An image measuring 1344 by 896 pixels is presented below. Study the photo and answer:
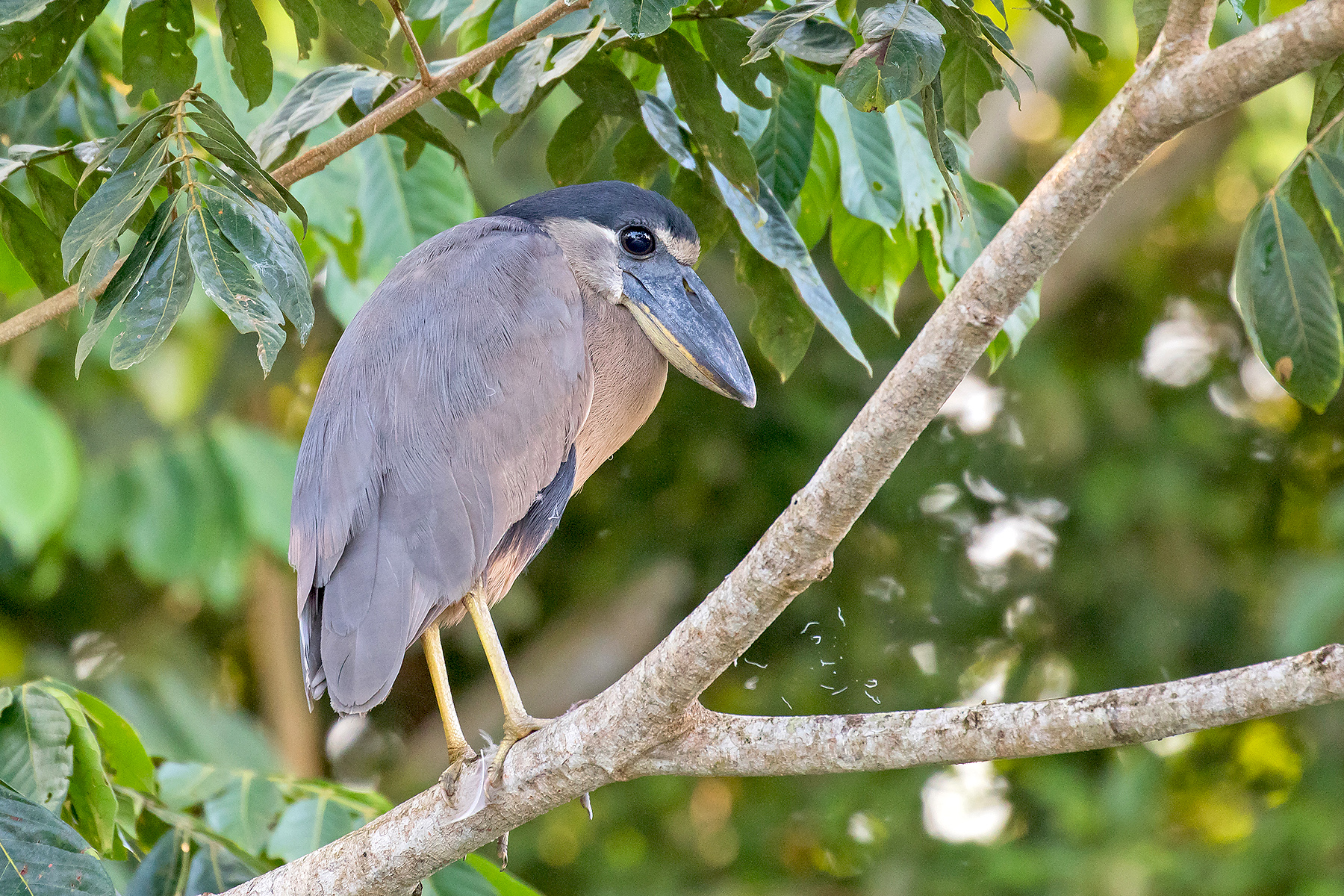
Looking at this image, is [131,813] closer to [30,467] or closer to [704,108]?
[30,467]

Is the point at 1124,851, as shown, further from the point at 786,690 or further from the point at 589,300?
the point at 589,300

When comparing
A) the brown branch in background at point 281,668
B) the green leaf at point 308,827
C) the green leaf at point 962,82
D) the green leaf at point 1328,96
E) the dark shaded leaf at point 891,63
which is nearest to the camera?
the dark shaded leaf at point 891,63

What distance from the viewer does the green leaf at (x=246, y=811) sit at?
2.00 m

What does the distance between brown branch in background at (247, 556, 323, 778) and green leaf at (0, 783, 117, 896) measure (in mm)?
3035

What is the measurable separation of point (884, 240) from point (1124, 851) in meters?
2.33

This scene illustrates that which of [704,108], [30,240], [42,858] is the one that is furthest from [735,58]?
[42,858]

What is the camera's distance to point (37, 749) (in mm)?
1549

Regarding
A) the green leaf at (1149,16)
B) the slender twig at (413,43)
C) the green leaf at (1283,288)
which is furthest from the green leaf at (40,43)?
the green leaf at (1283,288)

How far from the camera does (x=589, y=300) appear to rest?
6.13 feet

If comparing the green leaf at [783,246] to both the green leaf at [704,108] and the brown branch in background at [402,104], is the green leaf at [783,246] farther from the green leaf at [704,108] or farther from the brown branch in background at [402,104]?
the brown branch in background at [402,104]

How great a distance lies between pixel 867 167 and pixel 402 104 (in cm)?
64

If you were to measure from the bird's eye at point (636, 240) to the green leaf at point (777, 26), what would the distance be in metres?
0.61

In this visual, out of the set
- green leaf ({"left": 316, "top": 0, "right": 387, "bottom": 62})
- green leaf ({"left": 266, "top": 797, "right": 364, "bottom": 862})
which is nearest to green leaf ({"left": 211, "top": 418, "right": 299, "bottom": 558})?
green leaf ({"left": 266, "top": 797, "right": 364, "bottom": 862})

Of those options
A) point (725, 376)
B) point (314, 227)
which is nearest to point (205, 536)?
point (314, 227)
